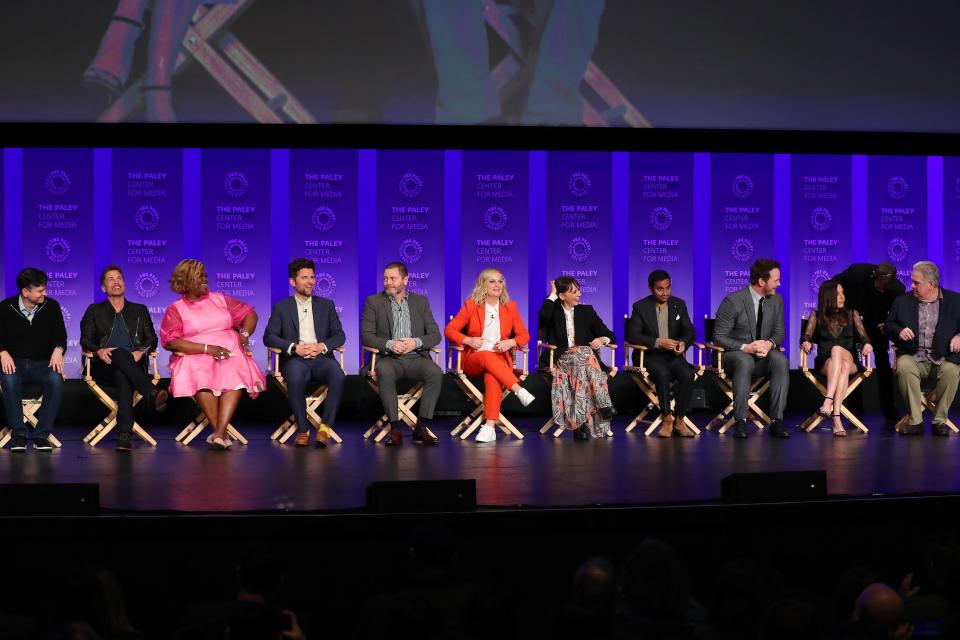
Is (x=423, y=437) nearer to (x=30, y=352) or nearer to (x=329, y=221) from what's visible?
(x=30, y=352)

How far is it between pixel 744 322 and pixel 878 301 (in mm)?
1113

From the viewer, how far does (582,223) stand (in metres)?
9.02

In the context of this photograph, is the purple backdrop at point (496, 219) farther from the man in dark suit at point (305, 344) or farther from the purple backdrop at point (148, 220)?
the purple backdrop at point (148, 220)

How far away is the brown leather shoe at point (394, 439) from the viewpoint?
6.64m

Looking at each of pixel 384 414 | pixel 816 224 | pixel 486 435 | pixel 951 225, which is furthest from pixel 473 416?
pixel 951 225

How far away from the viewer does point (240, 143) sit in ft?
27.3

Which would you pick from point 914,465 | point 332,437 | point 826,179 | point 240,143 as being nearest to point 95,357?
point 332,437

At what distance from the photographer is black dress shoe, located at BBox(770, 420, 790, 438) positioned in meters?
6.96

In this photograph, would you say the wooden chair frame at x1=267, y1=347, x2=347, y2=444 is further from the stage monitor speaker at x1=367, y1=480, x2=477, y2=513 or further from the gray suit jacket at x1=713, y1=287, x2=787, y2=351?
the stage monitor speaker at x1=367, y1=480, x2=477, y2=513

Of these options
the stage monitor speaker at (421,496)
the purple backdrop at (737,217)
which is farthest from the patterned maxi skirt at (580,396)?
the stage monitor speaker at (421,496)

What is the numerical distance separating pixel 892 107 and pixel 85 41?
20.8ft

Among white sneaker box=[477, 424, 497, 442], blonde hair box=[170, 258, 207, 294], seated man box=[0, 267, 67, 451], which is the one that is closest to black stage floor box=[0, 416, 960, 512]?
white sneaker box=[477, 424, 497, 442]

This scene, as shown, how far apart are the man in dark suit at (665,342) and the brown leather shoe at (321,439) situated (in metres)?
2.22

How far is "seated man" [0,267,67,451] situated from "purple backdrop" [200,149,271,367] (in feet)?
6.91
